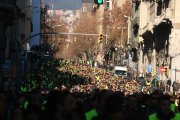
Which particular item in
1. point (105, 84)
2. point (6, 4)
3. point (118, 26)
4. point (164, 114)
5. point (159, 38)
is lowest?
point (105, 84)

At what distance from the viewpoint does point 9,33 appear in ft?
188

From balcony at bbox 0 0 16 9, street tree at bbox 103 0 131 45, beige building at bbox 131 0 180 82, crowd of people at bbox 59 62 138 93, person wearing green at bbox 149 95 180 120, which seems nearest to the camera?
person wearing green at bbox 149 95 180 120

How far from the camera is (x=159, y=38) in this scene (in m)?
74.9

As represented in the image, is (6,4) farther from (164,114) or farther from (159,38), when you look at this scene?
(164,114)

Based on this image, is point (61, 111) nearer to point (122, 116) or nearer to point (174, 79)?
point (122, 116)

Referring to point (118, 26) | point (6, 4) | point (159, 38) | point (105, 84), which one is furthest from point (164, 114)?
point (118, 26)

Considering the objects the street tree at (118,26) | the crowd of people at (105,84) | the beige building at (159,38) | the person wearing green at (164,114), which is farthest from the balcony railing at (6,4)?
the street tree at (118,26)

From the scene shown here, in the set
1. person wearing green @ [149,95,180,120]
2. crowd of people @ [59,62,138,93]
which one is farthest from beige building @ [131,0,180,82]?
person wearing green @ [149,95,180,120]

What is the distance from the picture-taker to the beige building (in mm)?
63906

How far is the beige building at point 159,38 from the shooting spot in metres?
63.9

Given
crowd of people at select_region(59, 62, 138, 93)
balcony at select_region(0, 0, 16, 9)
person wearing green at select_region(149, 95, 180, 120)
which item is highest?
balcony at select_region(0, 0, 16, 9)

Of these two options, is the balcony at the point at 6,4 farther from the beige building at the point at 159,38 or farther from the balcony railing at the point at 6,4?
the beige building at the point at 159,38

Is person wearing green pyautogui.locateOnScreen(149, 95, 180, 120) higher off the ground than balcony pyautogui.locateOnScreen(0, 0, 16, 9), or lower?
lower

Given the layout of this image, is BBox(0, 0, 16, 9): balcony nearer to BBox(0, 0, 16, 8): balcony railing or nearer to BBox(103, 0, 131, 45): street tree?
BBox(0, 0, 16, 8): balcony railing
